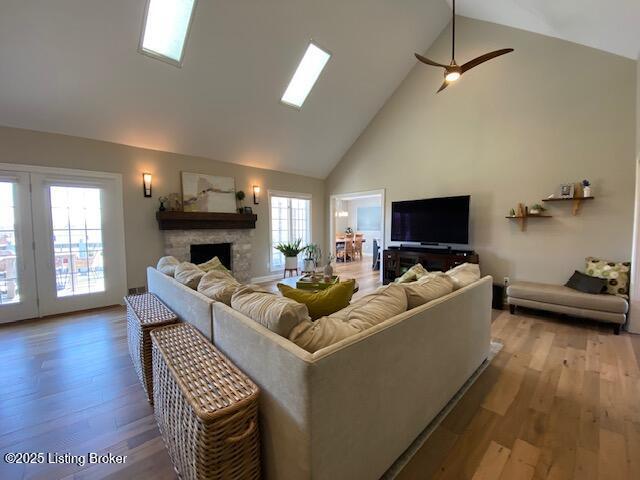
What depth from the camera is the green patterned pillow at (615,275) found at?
3.18 metres

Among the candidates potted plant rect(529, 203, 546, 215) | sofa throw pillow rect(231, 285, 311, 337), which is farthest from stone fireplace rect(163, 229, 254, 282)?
potted plant rect(529, 203, 546, 215)

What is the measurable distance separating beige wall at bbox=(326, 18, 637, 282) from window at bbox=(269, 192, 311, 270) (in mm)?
2568

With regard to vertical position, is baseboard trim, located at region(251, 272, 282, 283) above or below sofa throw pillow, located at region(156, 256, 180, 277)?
below

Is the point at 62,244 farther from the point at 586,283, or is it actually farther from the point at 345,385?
the point at 586,283

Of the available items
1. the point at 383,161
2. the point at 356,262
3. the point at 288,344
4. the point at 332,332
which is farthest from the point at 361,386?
the point at 356,262

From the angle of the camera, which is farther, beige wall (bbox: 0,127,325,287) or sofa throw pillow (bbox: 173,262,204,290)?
beige wall (bbox: 0,127,325,287)

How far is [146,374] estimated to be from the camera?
1.91 metres

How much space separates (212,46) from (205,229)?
2.93 meters

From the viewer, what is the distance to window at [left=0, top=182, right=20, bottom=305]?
3.38 m

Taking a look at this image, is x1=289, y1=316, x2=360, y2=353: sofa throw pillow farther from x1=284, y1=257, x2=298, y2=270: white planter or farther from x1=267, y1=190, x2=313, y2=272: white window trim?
x1=267, y1=190, x2=313, y2=272: white window trim

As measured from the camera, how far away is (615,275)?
10.6 ft

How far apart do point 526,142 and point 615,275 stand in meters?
2.12

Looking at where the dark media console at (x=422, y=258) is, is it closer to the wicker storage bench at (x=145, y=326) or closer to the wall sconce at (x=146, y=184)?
the wicker storage bench at (x=145, y=326)

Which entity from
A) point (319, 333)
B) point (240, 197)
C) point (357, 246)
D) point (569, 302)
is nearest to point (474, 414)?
point (319, 333)
